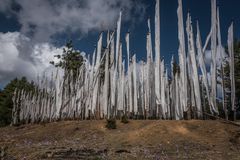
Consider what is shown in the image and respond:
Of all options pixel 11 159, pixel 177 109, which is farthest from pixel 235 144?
pixel 11 159

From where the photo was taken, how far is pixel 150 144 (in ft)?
29.2

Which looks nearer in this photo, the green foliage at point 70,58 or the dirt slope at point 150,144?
the dirt slope at point 150,144

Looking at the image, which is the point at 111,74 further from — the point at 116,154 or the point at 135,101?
the point at 116,154

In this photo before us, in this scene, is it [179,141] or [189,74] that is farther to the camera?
[189,74]

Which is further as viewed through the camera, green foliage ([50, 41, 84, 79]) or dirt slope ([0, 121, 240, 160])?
green foliage ([50, 41, 84, 79])

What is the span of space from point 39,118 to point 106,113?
1129 centimetres

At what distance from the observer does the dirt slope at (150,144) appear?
729 cm

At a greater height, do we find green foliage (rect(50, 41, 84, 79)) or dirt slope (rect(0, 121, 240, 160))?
green foliage (rect(50, 41, 84, 79))

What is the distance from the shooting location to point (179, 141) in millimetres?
8961

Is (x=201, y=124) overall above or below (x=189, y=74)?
below

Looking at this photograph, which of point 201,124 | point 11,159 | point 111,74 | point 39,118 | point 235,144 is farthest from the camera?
point 39,118

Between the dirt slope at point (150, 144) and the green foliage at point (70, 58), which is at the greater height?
the green foliage at point (70, 58)

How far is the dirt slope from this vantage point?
7285mm

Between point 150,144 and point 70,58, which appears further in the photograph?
point 70,58
